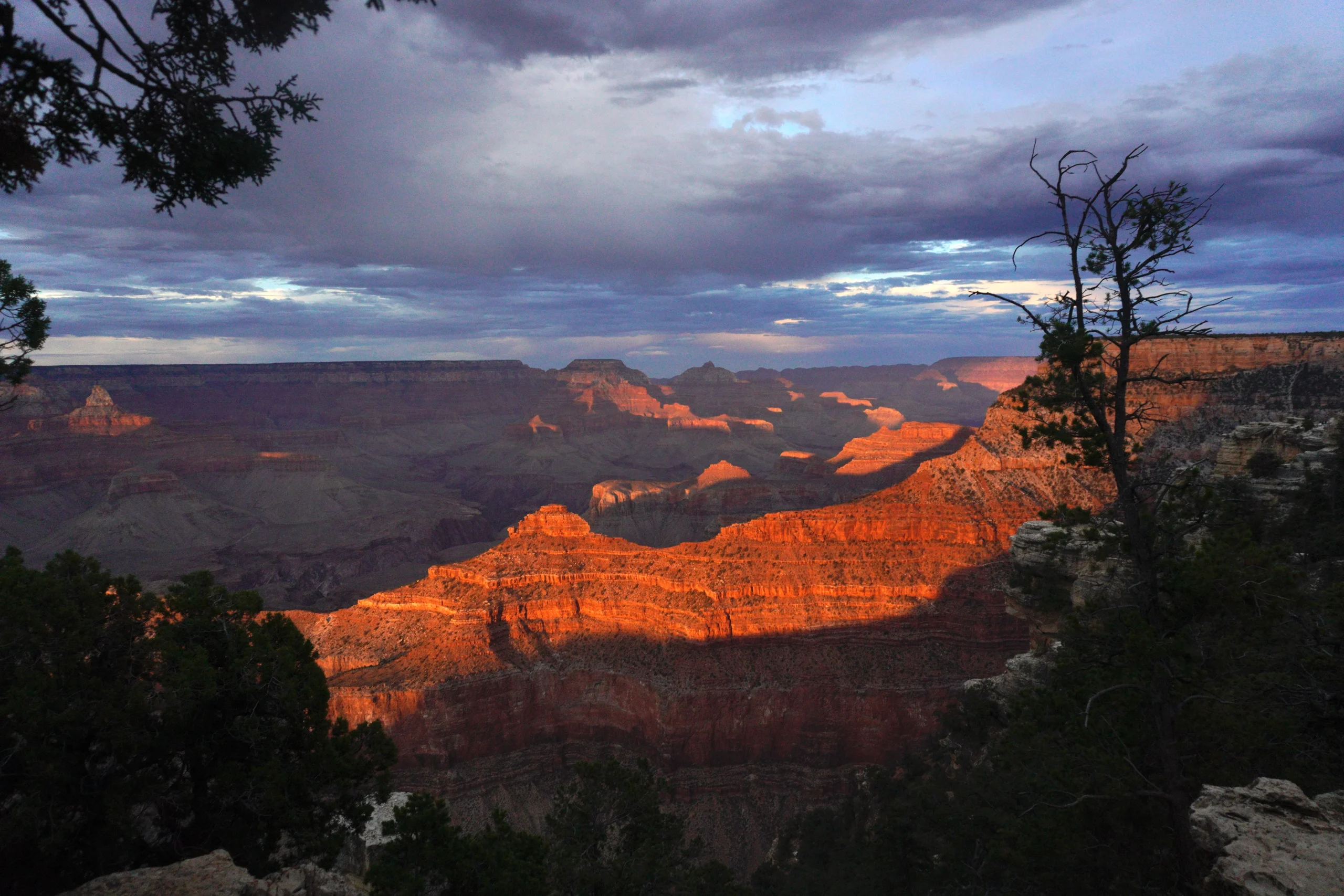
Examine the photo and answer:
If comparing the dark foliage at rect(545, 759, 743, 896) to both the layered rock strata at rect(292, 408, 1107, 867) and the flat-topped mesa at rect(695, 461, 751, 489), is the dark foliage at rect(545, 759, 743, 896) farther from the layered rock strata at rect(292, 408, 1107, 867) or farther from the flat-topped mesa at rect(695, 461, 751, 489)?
the flat-topped mesa at rect(695, 461, 751, 489)

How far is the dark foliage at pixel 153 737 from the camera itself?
1136 centimetres

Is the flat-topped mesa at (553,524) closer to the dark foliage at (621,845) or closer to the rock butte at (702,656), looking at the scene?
the rock butte at (702,656)

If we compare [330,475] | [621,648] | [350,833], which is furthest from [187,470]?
[350,833]

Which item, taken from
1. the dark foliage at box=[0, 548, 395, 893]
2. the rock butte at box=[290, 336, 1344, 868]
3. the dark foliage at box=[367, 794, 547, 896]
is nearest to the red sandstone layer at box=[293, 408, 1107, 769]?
the rock butte at box=[290, 336, 1344, 868]

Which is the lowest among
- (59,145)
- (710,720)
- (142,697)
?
(710,720)

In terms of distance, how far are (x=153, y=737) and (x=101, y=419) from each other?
190570mm

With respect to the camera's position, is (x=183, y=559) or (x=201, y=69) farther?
(x=183, y=559)

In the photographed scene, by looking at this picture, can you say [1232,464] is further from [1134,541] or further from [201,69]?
[201,69]

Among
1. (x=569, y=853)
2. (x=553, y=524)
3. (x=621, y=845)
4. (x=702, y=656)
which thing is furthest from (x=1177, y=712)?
(x=553, y=524)

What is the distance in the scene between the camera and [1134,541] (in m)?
12.6

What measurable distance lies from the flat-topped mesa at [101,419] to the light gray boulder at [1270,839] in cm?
20146

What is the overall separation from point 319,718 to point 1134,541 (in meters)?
16.5

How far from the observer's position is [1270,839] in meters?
10.1

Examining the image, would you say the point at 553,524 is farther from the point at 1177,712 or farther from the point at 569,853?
the point at 1177,712
